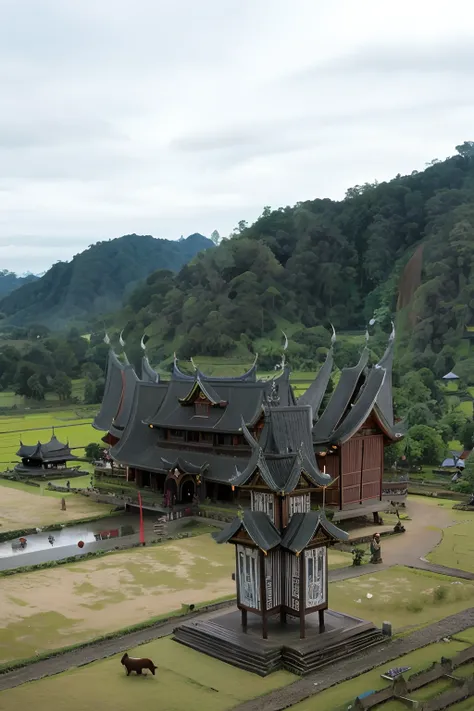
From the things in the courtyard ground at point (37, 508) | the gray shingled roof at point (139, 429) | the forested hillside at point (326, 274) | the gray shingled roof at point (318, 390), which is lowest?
the courtyard ground at point (37, 508)

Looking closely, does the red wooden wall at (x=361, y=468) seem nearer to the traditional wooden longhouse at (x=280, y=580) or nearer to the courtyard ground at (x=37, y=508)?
the courtyard ground at (x=37, y=508)

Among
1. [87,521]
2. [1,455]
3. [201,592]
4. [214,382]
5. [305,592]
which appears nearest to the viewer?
[305,592]

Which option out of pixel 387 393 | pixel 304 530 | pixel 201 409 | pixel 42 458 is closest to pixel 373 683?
pixel 304 530

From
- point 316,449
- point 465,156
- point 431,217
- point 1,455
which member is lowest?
point 1,455

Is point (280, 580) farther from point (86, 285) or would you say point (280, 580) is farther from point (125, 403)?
point (86, 285)

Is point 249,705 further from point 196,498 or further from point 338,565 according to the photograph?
point 196,498

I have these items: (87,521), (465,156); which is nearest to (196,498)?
(87,521)

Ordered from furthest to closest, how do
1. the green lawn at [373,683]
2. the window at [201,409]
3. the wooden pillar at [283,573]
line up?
the window at [201,409] < the wooden pillar at [283,573] < the green lawn at [373,683]

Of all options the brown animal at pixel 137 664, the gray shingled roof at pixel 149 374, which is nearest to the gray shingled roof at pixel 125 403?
the gray shingled roof at pixel 149 374
